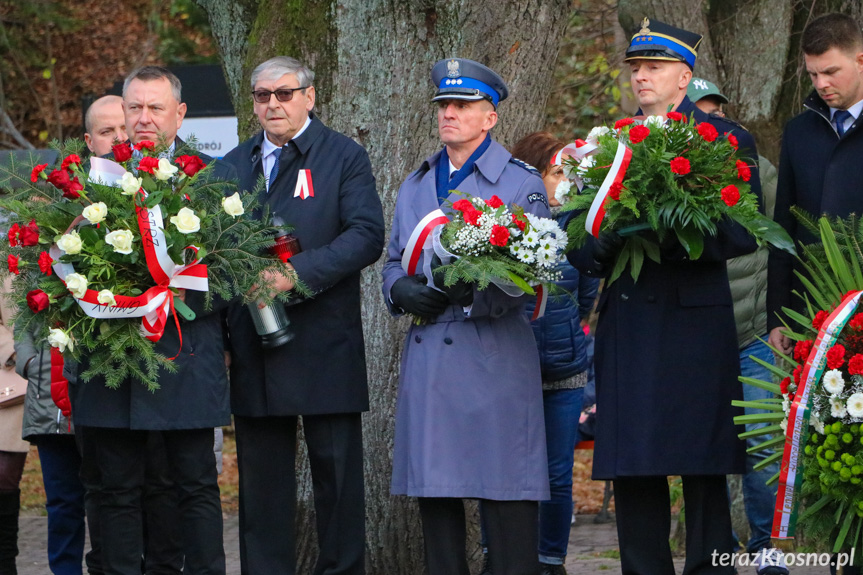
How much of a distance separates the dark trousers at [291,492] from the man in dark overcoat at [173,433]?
272 millimetres

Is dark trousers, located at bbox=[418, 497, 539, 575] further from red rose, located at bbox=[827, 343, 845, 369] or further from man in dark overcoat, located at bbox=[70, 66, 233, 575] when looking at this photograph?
red rose, located at bbox=[827, 343, 845, 369]

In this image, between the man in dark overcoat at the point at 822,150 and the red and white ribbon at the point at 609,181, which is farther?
the man in dark overcoat at the point at 822,150

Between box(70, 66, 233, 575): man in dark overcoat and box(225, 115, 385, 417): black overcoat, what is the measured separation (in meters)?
0.21

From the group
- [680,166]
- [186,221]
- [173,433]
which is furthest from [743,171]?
[173,433]

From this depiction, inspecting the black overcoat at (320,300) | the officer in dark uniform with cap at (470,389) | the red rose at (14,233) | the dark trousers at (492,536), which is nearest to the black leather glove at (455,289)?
the officer in dark uniform with cap at (470,389)

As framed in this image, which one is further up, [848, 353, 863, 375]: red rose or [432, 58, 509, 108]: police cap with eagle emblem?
[432, 58, 509, 108]: police cap with eagle emblem

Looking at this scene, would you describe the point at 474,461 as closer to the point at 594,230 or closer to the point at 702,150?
the point at 594,230

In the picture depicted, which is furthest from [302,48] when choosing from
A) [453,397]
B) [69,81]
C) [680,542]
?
[69,81]

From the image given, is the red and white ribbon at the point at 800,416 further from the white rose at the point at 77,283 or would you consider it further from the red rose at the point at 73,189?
the red rose at the point at 73,189

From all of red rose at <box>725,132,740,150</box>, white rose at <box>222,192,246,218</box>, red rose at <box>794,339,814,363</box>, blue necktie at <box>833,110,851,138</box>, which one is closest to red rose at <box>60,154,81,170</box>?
white rose at <box>222,192,246,218</box>

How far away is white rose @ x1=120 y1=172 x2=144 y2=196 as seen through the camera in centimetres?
471

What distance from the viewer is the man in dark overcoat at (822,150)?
5.02 m

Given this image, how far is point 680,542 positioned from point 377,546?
2.31 metres

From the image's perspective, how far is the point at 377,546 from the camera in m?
6.25
